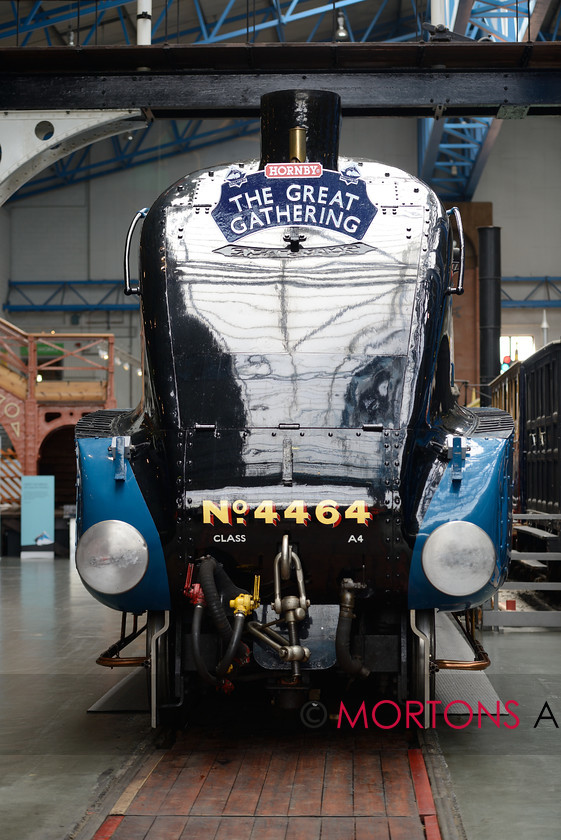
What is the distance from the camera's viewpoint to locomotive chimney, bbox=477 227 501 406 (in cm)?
2138

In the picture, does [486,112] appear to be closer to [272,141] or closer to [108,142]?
[272,141]

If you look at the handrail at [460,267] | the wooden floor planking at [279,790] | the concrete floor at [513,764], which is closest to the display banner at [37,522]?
the concrete floor at [513,764]

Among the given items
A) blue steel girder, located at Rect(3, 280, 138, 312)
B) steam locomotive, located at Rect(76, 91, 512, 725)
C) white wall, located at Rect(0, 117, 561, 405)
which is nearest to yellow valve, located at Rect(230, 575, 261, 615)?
steam locomotive, located at Rect(76, 91, 512, 725)

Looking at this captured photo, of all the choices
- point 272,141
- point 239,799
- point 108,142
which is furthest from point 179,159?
point 239,799

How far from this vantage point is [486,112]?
10375mm

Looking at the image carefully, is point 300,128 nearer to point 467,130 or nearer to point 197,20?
point 197,20

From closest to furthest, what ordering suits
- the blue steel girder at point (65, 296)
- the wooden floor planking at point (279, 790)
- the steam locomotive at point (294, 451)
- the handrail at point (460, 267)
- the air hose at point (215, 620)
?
the wooden floor planking at point (279, 790) < the air hose at point (215, 620) < the steam locomotive at point (294, 451) < the handrail at point (460, 267) < the blue steel girder at point (65, 296)

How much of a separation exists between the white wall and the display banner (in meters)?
16.7

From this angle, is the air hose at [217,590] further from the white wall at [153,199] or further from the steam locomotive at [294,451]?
the white wall at [153,199]

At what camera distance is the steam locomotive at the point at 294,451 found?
17.0 feet

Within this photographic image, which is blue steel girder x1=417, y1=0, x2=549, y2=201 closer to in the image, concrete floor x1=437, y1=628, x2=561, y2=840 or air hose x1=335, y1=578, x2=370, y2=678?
concrete floor x1=437, y1=628, x2=561, y2=840

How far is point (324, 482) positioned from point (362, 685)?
2.46m

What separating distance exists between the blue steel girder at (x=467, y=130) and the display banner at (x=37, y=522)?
9.70m

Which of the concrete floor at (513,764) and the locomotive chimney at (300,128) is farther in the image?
the locomotive chimney at (300,128)
